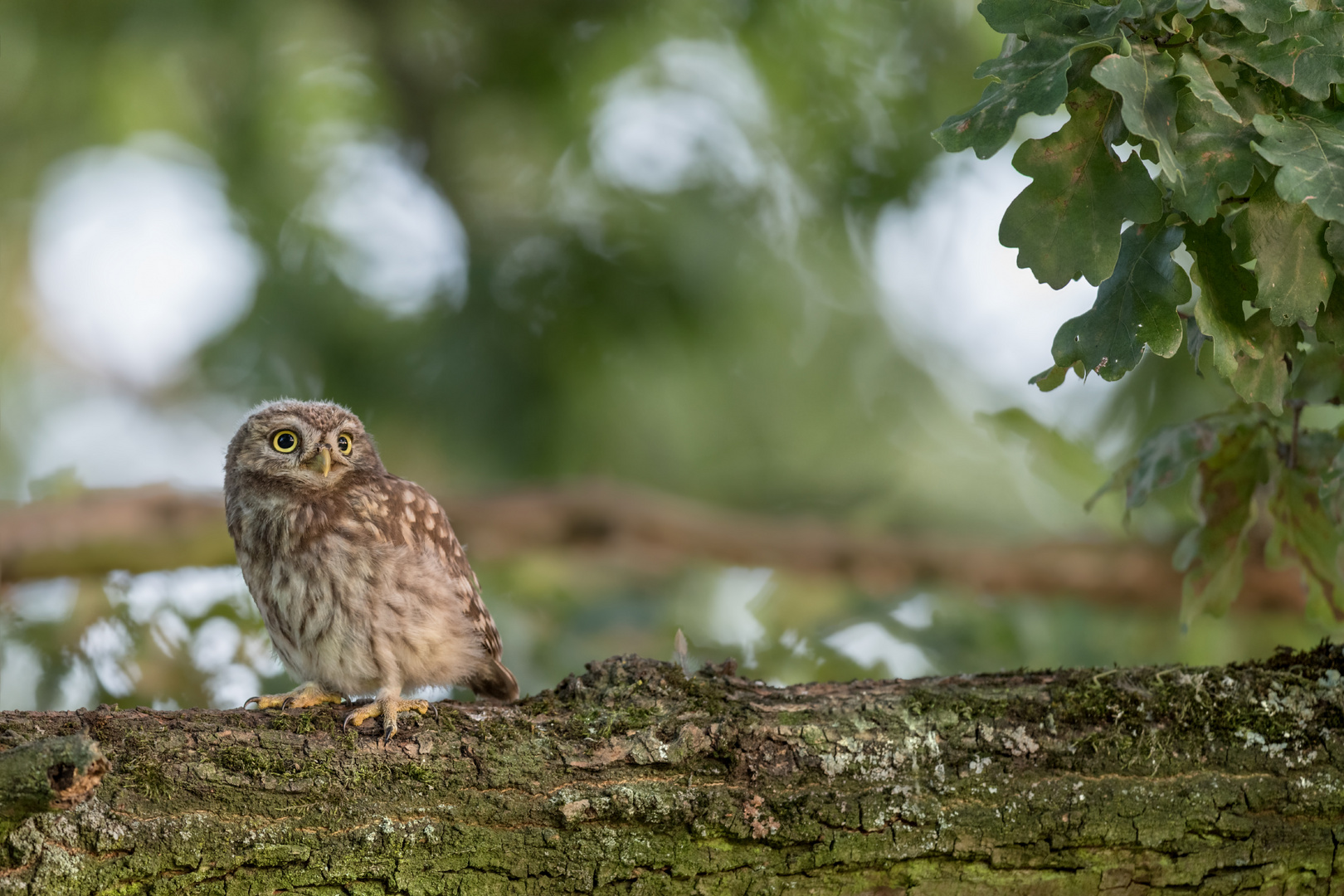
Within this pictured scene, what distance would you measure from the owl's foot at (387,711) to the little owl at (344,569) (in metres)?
0.36

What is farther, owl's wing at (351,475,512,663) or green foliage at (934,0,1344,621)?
owl's wing at (351,475,512,663)

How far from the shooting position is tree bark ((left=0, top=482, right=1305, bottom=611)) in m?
4.95

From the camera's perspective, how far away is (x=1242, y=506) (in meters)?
2.87

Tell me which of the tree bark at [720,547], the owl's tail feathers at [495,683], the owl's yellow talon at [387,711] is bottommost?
the owl's yellow talon at [387,711]

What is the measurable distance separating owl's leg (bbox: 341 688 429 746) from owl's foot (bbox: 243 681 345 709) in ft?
1.41

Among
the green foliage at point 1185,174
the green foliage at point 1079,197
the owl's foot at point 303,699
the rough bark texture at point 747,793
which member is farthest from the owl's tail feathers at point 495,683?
the green foliage at point 1079,197

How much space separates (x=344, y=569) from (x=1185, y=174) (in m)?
2.38

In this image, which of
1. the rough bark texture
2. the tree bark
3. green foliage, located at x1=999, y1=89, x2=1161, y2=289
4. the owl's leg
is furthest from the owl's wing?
green foliage, located at x1=999, y1=89, x2=1161, y2=289

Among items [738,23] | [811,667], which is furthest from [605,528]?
[738,23]

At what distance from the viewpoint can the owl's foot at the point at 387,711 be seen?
2.43m

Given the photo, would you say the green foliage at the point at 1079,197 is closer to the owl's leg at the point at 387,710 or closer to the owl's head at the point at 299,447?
the owl's leg at the point at 387,710

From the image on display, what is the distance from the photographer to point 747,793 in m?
2.34

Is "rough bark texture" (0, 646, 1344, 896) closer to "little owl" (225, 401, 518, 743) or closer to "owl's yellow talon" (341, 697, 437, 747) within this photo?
"owl's yellow talon" (341, 697, 437, 747)

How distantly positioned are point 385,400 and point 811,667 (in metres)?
2.70
